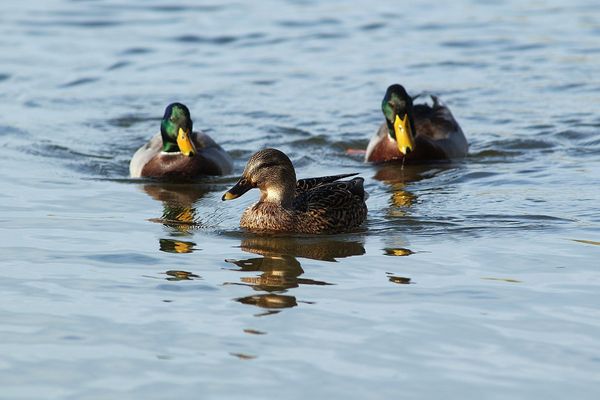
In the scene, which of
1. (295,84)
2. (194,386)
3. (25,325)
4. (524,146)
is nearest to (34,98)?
(295,84)

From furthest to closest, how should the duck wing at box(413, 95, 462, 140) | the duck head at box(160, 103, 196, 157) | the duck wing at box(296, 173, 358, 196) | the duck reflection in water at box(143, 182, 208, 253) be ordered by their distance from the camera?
the duck wing at box(413, 95, 462, 140) < the duck head at box(160, 103, 196, 157) < the duck wing at box(296, 173, 358, 196) < the duck reflection in water at box(143, 182, 208, 253)

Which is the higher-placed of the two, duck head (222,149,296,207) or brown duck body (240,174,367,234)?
duck head (222,149,296,207)

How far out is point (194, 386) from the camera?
6246mm

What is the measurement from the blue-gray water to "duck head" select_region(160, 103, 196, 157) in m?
0.51

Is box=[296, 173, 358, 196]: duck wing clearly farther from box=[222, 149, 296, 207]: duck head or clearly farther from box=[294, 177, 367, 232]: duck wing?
box=[222, 149, 296, 207]: duck head

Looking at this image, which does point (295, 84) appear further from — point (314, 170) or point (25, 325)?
point (25, 325)

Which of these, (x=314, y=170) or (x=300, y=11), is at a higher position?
(x=300, y=11)

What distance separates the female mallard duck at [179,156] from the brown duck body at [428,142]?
1.63 meters

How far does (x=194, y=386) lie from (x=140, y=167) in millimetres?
6979

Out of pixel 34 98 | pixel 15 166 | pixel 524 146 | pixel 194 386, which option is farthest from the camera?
pixel 34 98

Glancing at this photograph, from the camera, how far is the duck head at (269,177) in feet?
32.9

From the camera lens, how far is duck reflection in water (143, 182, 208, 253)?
9461 millimetres

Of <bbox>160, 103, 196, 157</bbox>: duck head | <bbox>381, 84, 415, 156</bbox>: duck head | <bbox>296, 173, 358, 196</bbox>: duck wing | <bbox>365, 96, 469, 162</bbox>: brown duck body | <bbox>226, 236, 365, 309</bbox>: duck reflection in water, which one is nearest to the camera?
<bbox>226, 236, 365, 309</bbox>: duck reflection in water

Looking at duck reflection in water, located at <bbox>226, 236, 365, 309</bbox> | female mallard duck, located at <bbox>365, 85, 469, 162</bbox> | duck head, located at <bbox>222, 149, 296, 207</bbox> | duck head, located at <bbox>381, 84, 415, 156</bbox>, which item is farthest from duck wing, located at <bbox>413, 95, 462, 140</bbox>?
duck reflection in water, located at <bbox>226, 236, 365, 309</bbox>
